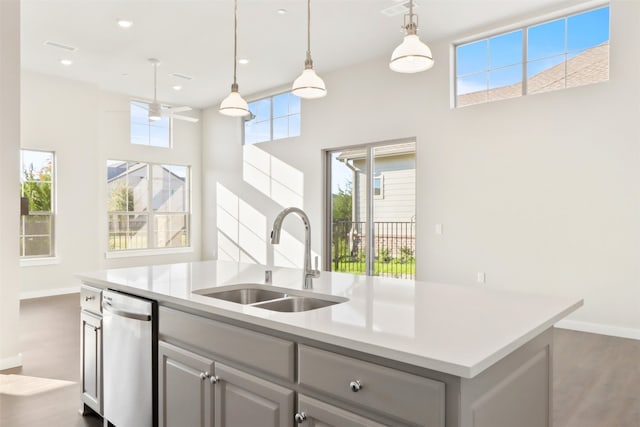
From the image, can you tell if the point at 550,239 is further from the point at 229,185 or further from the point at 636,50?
the point at 229,185

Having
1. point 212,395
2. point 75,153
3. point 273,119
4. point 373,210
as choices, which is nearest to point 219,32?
point 273,119

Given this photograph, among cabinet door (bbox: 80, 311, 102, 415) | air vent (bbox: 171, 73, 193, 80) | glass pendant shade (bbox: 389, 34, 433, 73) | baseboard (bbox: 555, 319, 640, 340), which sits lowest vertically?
baseboard (bbox: 555, 319, 640, 340)

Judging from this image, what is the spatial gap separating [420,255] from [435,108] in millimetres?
1971

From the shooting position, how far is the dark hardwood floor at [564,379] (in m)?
2.65

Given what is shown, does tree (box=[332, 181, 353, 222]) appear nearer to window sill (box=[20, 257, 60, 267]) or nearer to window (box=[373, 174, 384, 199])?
window (box=[373, 174, 384, 199])

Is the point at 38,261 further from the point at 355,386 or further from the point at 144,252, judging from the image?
the point at 355,386

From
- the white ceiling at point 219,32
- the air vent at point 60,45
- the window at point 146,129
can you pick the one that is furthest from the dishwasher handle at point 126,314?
the window at point 146,129

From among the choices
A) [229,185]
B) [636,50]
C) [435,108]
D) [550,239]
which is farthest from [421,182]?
[229,185]

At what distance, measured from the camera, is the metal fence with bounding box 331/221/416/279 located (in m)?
6.20

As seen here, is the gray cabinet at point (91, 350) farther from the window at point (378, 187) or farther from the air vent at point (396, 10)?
the window at point (378, 187)

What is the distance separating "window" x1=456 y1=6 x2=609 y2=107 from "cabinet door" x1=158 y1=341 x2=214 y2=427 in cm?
486

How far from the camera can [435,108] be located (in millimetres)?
5766

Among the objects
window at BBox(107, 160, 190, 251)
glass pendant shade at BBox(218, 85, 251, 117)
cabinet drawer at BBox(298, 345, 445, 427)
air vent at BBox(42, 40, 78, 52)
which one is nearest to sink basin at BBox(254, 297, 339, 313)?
cabinet drawer at BBox(298, 345, 445, 427)

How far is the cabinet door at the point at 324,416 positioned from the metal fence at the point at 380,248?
487 centimetres
